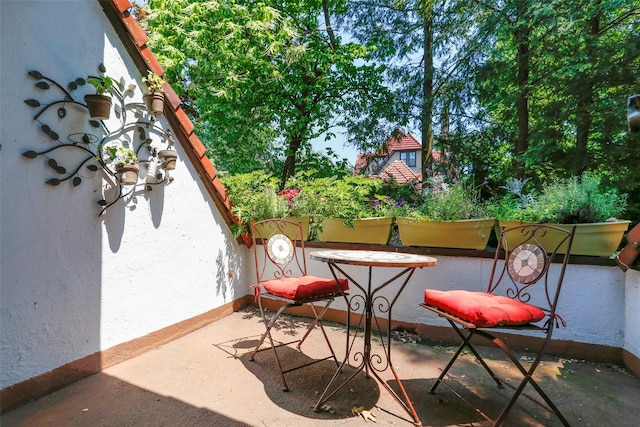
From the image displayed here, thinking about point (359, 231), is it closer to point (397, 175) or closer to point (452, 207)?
point (452, 207)

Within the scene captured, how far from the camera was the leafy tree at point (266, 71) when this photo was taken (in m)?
4.74

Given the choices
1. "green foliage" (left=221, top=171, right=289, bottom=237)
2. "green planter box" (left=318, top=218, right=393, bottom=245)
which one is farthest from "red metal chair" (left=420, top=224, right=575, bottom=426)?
"green foliage" (left=221, top=171, right=289, bottom=237)

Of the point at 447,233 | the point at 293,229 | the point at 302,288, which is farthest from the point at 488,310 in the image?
the point at 293,229

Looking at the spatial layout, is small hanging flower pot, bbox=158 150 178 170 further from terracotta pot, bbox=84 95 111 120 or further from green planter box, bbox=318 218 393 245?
green planter box, bbox=318 218 393 245

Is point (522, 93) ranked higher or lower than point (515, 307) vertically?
higher

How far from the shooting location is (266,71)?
16.8 ft

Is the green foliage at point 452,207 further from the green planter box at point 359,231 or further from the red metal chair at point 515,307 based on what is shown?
the red metal chair at point 515,307

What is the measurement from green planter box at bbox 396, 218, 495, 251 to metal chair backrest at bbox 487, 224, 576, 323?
167 millimetres

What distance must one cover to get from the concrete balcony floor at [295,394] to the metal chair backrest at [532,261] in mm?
488

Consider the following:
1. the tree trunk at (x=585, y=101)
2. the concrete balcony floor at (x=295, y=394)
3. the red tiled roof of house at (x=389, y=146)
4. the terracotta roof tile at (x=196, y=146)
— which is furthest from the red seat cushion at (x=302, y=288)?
the red tiled roof of house at (x=389, y=146)

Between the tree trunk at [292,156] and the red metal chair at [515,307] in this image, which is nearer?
the red metal chair at [515,307]

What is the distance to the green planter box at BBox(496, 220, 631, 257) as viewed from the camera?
2.10m

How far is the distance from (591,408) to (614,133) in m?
3.28

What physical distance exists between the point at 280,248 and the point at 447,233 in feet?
4.55
